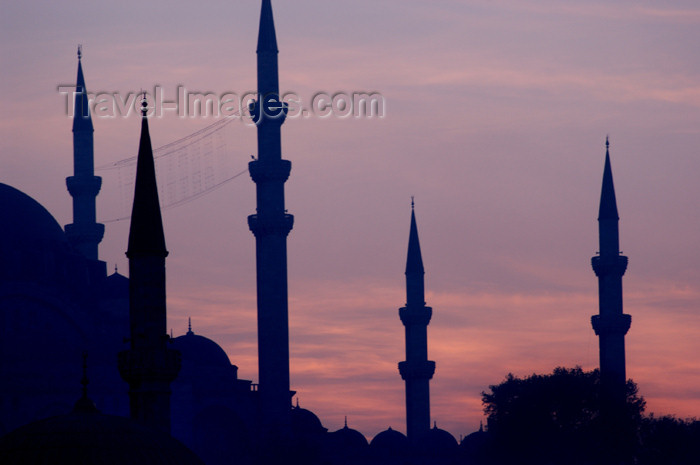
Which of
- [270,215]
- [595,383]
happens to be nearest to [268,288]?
[270,215]

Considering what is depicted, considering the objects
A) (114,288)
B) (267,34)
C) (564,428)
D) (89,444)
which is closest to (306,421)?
(114,288)

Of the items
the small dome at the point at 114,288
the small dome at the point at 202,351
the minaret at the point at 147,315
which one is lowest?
the minaret at the point at 147,315

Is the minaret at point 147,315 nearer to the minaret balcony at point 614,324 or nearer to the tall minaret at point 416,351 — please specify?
the minaret balcony at point 614,324

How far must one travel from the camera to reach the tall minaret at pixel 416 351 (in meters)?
78.4

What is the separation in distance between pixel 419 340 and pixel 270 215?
611 inches

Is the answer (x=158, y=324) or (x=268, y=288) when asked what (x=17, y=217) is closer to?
(x=268, y=288)

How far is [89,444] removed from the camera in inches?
971

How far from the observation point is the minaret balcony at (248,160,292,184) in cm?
6619

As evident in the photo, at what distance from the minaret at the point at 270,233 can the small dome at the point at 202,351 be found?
7908 millimetres

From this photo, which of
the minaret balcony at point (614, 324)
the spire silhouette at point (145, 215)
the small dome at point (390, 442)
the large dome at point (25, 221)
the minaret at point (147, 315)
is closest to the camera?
the minaret at point (147, 315)

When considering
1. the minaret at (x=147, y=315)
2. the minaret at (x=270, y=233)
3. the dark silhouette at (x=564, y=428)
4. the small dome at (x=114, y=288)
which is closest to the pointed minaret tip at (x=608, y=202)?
the dark silhouette at (x=564, y=428)

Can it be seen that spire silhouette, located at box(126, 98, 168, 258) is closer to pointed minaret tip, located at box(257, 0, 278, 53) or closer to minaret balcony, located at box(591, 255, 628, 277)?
pointed minaret tip, located at box(257, 0, 278, 53)

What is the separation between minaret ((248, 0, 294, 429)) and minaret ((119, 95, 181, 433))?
3528 centimetres

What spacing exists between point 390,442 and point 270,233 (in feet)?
82.5
